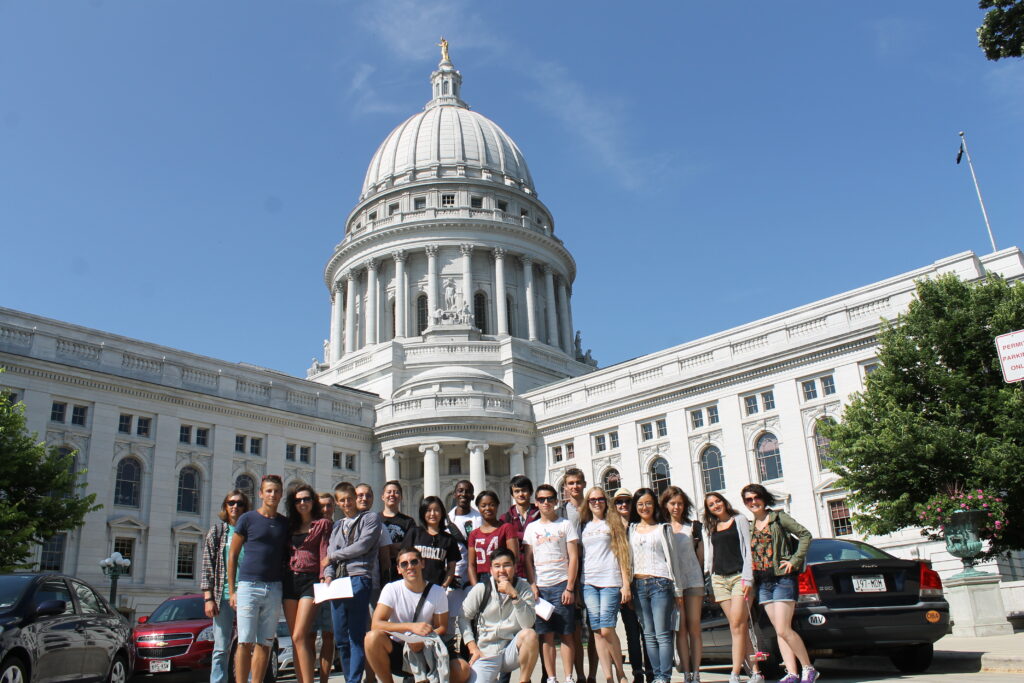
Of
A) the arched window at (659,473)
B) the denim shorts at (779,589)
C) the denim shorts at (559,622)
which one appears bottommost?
the denim shorts at (559,622)

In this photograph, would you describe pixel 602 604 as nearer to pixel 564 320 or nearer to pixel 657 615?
pixel 657 615

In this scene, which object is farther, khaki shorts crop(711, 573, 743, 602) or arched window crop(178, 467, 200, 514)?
arched window crop(178, 467, 200, 514)

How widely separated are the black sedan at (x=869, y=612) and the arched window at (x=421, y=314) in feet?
183

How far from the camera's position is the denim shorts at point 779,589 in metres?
9.96

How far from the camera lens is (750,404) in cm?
4125

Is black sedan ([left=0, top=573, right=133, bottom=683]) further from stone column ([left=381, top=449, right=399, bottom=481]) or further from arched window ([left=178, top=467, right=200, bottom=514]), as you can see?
stone column ([left=381, top=449, right=399, bottom=481])

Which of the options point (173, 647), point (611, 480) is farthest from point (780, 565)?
point (611, 480)

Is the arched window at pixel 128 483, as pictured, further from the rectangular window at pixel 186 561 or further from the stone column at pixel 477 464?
the stone column at pixel 477 464

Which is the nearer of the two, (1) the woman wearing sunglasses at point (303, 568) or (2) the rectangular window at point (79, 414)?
(1) the woman wearing sunglasses at point (303, 568)

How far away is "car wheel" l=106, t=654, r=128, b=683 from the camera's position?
39.8ft

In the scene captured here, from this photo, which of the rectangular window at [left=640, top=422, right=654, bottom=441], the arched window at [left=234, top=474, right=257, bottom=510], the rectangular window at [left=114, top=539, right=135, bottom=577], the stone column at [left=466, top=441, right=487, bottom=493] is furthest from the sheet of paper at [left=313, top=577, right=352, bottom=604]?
the rectangular window at [left=640, top=422, right=654, bottom=441]

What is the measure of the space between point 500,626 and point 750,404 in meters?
34.1

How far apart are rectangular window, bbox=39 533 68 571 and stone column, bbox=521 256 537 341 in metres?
35.9

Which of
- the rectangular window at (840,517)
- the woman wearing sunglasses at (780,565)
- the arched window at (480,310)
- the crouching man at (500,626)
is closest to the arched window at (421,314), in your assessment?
the arched window at (480,310)
